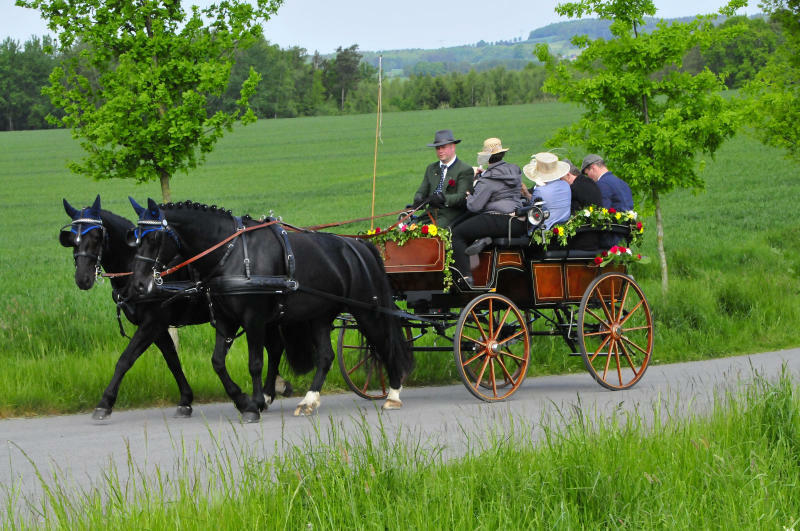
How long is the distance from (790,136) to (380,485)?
16.4 metres

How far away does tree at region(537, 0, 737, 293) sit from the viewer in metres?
14.9

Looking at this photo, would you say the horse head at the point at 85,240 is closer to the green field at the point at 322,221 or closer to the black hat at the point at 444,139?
the green field at the point at 322,221

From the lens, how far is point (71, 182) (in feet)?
164

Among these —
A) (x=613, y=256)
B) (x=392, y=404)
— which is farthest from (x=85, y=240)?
(x=613, y=256)

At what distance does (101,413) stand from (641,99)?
33.1ft

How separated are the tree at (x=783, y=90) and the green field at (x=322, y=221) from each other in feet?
7.78

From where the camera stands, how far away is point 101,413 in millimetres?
8328

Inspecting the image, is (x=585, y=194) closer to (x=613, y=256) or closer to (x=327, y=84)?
(x=613, y=256)

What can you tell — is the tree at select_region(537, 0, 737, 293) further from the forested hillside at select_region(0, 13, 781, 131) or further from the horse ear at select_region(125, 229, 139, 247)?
the forested hillside at select_region(0, 13, 781, 131)

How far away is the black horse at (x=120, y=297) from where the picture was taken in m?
8.33

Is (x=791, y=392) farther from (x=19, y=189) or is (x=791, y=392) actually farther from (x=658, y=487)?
(x=19, y=189)

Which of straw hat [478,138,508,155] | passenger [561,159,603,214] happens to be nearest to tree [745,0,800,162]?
passenger [561,159,603,214]

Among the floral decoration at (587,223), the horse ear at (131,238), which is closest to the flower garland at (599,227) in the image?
the floral decoration at (587,223)

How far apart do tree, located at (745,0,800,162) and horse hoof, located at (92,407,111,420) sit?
13710 mm
